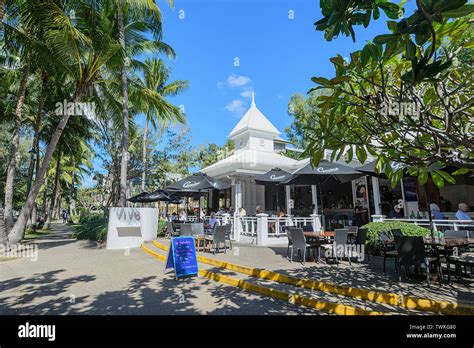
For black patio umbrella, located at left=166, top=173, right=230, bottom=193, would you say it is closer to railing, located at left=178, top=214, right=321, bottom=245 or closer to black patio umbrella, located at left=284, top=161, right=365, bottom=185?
railing, located at left=178, top=214, right=321, bottom=245

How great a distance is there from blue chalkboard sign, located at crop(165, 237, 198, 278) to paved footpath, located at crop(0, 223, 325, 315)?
23cm

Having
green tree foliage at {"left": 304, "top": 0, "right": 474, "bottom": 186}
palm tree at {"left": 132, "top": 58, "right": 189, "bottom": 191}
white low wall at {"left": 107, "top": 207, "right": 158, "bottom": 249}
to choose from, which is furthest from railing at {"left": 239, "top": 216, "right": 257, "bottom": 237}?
green tree foliage at {"left": 304, "top": 0, "right": 474, "bottom": 186}

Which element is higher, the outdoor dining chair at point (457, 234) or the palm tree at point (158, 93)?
the palm tree at point (158, 93)

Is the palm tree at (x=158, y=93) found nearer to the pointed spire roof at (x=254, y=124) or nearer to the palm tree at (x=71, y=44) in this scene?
the palm tree at (x=71, y=44)

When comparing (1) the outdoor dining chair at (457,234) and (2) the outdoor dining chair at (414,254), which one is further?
(1) the outdoor dining chair at (457,234)

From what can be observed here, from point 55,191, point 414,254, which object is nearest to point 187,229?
point 414,254

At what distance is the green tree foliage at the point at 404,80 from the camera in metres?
1.79

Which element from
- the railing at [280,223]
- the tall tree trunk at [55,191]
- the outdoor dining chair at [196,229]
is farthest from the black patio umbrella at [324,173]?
the tall tree trunk at [55,191]

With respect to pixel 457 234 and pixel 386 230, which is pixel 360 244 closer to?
pixel 386 230

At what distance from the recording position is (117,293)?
16.3 ft

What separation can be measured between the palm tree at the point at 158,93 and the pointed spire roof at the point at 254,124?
536 cm

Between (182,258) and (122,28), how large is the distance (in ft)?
39.6
